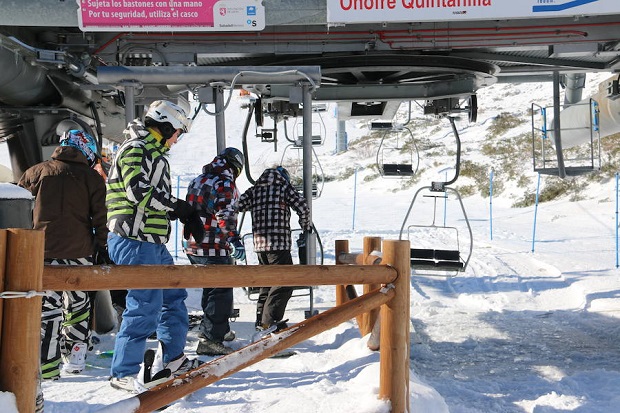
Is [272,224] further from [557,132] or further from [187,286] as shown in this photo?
[557,132]

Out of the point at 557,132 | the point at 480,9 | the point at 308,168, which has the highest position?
the point at 480,9

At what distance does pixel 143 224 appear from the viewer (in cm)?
404

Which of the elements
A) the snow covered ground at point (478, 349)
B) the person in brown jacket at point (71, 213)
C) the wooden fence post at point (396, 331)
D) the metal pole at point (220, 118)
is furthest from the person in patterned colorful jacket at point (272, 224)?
the wooden fence post at point (396, 331)

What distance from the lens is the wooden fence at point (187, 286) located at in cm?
193

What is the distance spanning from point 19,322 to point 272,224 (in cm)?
393

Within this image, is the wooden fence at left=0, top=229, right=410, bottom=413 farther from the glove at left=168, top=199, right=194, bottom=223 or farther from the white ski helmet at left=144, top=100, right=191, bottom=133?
the white ski helmet at left=144, top=100, right=191, bottom=133

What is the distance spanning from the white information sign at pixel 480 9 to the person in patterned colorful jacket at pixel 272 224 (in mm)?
1737

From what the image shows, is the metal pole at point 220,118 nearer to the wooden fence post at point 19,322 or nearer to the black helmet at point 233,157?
the black helmet at point 233,157

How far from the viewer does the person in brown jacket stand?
462cm

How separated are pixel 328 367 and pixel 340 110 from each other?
5.12 metres

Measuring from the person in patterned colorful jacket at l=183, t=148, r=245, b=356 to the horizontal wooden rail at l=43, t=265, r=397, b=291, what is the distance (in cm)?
230

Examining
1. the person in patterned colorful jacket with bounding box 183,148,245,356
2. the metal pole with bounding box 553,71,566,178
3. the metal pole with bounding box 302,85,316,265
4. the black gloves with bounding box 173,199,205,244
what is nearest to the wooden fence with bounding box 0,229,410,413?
the black gloves with bounding box 173,199,205,244

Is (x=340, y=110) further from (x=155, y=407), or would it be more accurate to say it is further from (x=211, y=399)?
(x=155, y=407)

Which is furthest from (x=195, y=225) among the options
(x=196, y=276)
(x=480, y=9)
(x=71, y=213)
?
(x=480, y=9)
